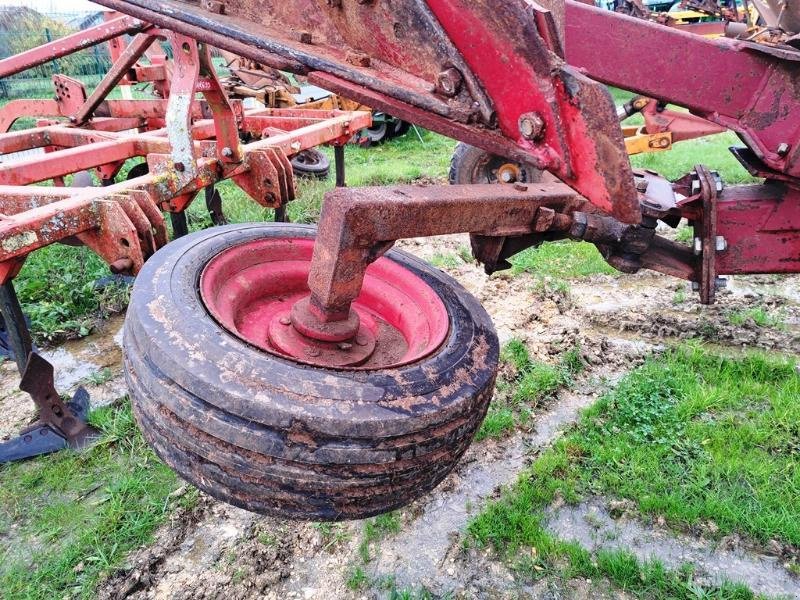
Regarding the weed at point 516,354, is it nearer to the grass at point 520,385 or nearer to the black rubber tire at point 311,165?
the grass at point 520,385

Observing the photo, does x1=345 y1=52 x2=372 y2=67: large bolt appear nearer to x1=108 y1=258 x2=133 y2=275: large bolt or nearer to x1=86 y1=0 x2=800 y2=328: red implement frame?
x1=86 y1=0 x2=800 y2=328: red implement frame

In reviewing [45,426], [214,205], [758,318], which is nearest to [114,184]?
[45,426]

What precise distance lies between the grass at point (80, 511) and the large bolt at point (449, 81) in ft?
6.08

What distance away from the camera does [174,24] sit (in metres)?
1.67

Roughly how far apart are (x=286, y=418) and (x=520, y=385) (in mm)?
1914

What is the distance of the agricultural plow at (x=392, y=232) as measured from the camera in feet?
4.51

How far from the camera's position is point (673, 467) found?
8.29ft

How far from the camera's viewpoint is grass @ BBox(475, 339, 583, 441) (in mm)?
2783

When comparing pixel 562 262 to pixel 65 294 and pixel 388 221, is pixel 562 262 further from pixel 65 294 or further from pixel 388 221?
pixel 65 294

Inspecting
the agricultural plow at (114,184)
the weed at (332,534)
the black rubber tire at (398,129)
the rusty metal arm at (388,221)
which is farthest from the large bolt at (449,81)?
the black rubber tire at (398,129)

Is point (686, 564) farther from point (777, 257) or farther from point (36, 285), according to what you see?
point (36, 285)

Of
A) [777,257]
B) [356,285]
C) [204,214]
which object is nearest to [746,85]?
[777,257]

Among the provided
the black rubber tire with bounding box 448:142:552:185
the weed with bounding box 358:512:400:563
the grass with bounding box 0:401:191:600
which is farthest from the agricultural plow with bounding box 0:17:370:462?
the weed with bounding box 358:512:400:563

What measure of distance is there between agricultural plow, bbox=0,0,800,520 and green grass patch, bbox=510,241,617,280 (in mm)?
1966
